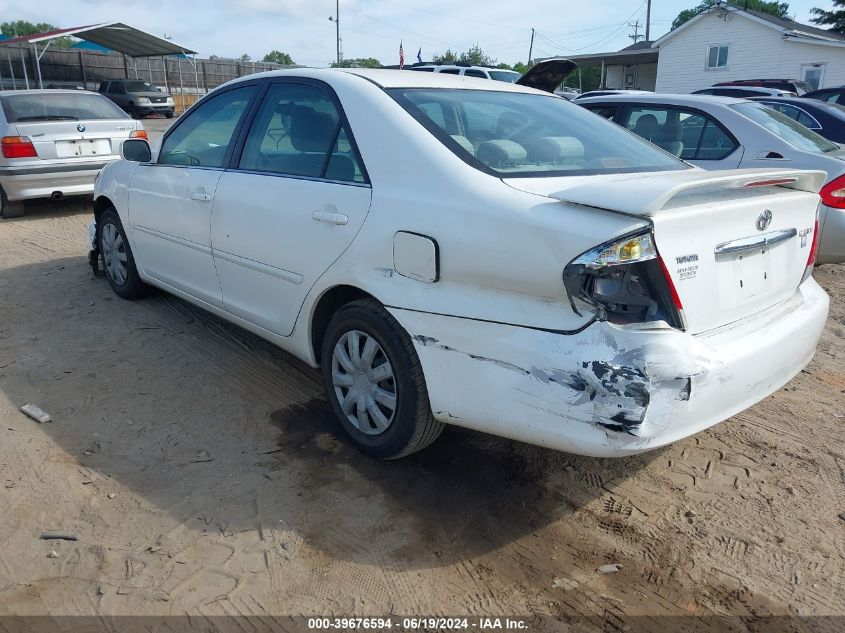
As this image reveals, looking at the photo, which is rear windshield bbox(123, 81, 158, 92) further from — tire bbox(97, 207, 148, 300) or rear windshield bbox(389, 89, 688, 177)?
rear windshield bbox(389, 89, 688, 177)

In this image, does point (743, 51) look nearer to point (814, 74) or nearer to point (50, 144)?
point (814, 74)

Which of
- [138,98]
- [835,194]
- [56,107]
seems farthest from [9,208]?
[138,98]

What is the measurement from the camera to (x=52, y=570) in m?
2.49

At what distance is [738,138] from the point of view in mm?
6008

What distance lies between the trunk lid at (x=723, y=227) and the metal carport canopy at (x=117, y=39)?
83.6 feet

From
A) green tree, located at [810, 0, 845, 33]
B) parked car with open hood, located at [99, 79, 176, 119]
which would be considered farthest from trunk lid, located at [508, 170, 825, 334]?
green tree, located at [810, 0, 845, 33]

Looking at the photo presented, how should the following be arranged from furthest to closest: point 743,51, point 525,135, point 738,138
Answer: point 743,51, point 738,138, point 525,135

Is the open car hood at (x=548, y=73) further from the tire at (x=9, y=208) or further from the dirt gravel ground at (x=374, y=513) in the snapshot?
Result: the tire at (x=9, y=208)

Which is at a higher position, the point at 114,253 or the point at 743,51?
the point at 743,51

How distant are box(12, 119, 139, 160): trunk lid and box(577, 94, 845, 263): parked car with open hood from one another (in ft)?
20.3

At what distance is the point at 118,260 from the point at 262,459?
2.84 meters

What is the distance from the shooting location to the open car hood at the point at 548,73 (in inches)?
290

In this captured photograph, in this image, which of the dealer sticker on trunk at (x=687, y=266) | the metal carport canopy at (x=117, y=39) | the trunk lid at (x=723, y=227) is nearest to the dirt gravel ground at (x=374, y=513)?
the trunk lid at (x=723, y=227)

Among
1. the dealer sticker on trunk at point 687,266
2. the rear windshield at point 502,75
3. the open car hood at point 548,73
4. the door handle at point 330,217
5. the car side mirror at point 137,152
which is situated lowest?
the dealer sticker on trunk at point 687,266
